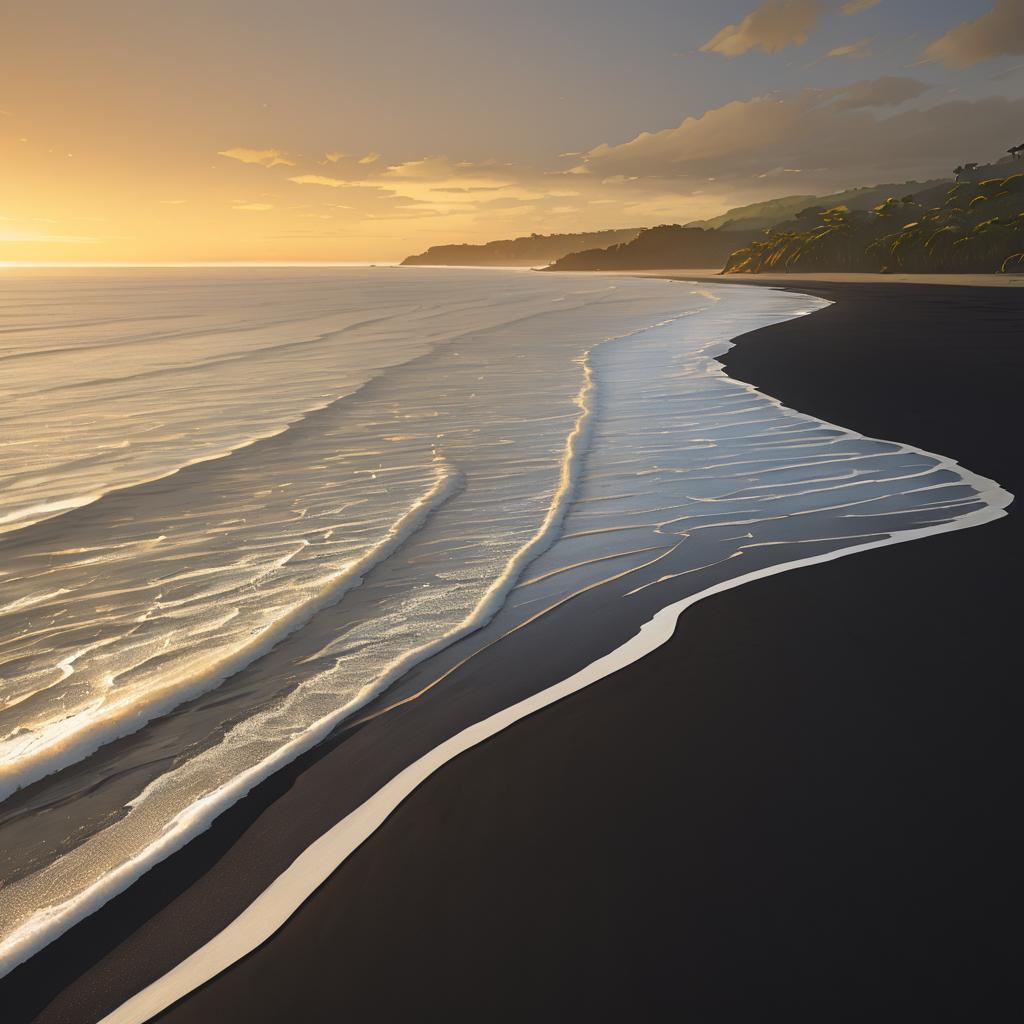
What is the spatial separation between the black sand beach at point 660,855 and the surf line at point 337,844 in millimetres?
56

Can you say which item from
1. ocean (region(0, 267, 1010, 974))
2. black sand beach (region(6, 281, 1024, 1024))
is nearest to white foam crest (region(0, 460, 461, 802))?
ocean (region(0, 267, 1010, 974))

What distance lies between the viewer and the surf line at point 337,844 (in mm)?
2631

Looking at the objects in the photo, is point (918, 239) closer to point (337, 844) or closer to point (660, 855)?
point (660, 855)

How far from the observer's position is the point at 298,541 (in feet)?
24.6

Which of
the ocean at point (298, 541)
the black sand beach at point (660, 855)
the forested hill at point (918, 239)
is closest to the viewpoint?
the black sand beach at point (660, 855)

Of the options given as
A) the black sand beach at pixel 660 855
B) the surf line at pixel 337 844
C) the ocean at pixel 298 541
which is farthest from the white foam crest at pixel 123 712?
the surf line at pixel 337 844

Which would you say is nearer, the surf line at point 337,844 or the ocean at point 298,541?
the surf line at point 337,844

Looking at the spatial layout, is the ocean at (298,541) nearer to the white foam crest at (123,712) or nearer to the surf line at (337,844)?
the white foam crest at (123,712)

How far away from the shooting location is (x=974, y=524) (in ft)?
23.4

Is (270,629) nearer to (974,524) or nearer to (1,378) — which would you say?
(974,524)

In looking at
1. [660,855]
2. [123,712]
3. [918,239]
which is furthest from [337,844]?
[918,239]

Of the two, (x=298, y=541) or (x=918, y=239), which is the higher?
(x=298, y=541)

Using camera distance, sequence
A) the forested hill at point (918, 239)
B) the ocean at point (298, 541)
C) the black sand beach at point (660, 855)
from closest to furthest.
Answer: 1. the black sand beach at point (660, 855)
2. the ocean at point (298, 541)
3. the forested hill at point (918, 239)

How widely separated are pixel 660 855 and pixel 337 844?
1.27 meters
